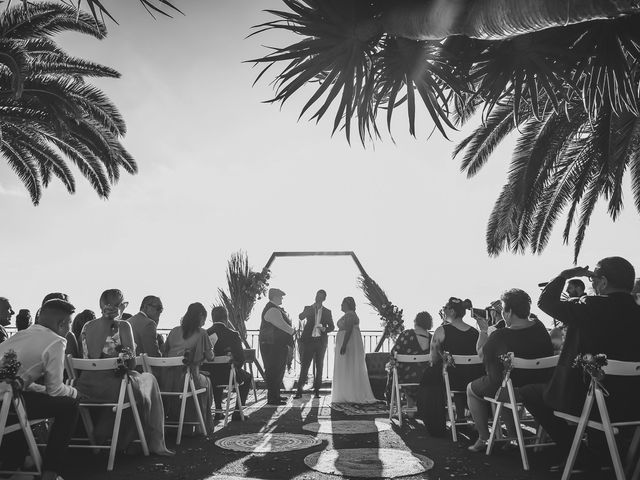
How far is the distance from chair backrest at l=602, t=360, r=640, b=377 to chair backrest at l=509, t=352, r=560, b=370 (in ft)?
3.45

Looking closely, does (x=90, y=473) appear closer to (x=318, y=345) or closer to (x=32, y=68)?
(x=318, y=345)

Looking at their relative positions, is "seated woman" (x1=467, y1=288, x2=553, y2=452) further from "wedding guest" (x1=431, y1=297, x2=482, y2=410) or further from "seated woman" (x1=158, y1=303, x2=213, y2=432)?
"seated woman" (x1=158, y1=303, x2=213, y2=432)

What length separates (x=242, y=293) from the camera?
13.2 metres

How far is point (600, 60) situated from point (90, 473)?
18.0 feet

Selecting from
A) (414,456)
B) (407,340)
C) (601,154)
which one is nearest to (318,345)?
(407,340)

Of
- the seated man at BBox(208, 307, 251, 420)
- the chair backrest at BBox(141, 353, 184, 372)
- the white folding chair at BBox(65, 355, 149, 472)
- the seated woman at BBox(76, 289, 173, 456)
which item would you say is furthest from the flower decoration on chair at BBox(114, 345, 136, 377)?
the seated man at BBox(208, 307, 251, 420)

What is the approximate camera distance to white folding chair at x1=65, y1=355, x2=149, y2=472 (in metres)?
4.93

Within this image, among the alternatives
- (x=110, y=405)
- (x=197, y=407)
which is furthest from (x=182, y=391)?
(x=110, y=405)

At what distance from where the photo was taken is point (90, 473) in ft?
15.1

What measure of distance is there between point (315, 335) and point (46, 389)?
6739 mm

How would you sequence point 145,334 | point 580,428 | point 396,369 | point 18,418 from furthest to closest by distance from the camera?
point 396,369 < point 145,334 < point 18,418 < point 580,428

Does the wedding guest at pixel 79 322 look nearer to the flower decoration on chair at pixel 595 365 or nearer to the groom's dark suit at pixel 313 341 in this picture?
the groom's dark suit at pixel 313 341

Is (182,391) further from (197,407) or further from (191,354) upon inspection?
(191,354)

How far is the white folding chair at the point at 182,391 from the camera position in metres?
5.81
